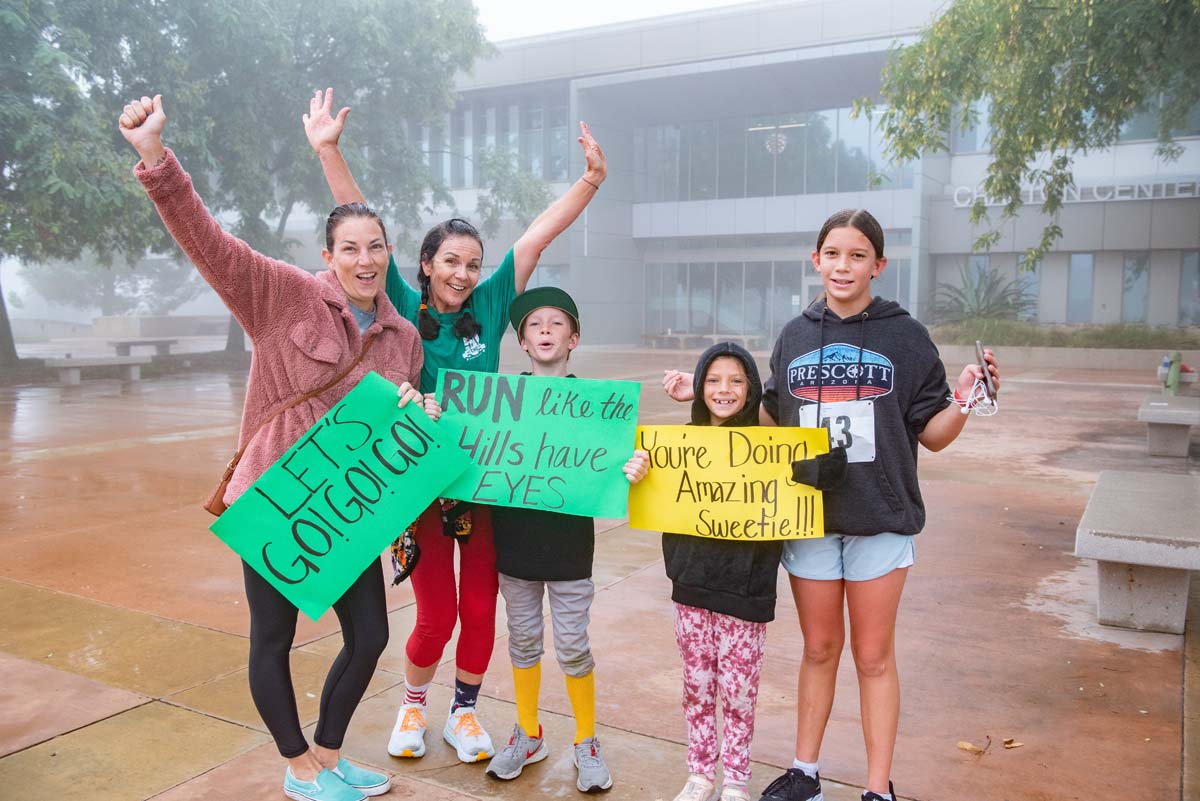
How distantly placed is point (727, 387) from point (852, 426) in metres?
0.42

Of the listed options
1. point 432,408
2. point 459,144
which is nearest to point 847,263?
point 432,408

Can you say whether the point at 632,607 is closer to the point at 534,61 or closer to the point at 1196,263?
the point at 1196,263

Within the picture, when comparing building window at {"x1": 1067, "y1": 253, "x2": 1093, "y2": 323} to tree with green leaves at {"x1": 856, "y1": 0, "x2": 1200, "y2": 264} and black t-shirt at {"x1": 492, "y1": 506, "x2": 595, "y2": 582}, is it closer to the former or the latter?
tree with green leaves at {"x1": 856, "y1": 0, "x2": 1200, "y2": 264}

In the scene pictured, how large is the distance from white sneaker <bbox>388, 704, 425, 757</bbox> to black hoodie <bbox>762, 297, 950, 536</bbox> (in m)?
1.61

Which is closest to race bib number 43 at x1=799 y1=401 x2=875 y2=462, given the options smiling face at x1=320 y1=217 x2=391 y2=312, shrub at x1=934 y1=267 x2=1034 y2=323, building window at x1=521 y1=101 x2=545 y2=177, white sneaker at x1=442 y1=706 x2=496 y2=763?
smiling face at x1=320 y1=217 x2=391 y2=312

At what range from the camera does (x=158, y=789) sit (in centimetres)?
320

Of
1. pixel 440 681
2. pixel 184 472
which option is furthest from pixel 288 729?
pixel 184 472

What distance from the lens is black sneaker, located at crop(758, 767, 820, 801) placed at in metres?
3.05

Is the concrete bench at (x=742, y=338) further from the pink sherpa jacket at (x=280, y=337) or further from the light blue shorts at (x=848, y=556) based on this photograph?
the pink sherpa jacket at (x=280, y=337)

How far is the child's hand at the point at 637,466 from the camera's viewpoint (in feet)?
10.4

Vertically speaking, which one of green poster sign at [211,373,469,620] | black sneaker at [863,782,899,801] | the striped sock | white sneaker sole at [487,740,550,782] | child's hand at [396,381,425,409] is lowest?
white sneaker sole at [487,740,550,782]

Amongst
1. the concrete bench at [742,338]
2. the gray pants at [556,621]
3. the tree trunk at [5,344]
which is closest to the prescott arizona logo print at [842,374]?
the gray pants at [556,621]

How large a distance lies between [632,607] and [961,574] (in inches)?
80.9

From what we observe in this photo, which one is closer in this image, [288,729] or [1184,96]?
[288,729]
